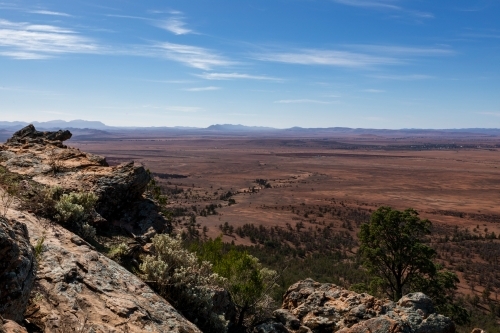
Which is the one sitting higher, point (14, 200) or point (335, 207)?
point (14, 200)

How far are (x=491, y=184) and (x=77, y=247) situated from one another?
107788 millimetres

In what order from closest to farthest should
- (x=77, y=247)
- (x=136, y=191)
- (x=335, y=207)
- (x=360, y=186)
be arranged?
(x=77, y=247) < (x=136, y=191) < (x=335, y=207) < (x=360, y=186)

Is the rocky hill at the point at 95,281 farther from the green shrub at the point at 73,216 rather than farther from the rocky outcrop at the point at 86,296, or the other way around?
the green shrub at the point at 73,216

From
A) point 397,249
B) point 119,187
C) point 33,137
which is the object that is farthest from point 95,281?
point 397,249

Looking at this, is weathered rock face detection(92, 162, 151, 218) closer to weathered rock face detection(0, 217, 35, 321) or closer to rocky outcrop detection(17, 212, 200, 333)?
rocky outcrop detection(17, 212, 200, 333)

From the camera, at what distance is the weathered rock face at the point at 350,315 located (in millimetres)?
9312

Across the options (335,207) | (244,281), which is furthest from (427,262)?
(335,207)

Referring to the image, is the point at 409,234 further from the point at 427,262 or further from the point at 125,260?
the point at 125,260

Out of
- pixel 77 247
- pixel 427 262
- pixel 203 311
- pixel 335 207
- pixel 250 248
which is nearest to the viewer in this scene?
pixel 77 247

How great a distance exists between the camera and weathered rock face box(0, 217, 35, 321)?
4594 millimetres

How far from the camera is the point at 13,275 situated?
4754mm

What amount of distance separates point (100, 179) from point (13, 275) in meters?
6.72

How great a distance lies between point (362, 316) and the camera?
10203 millimetres

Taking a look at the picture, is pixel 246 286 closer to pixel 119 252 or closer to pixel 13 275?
pixel 119 252
